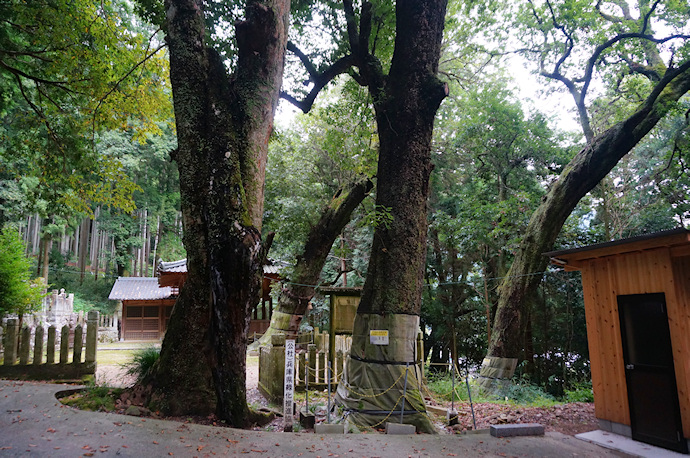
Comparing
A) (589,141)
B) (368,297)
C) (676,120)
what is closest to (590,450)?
(368,297)

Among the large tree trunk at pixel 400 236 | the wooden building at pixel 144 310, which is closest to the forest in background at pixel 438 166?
the large tree trunk at pixel 400 236

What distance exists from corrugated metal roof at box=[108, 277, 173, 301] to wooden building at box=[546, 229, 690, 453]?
73.4 feet

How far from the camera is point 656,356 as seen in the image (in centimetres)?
559

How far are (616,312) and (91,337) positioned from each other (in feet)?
29.5

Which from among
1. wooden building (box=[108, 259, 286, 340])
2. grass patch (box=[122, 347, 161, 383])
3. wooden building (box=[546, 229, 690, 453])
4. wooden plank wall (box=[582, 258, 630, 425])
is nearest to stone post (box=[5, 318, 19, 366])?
grass patch (box=[122, 347, 161, 383])

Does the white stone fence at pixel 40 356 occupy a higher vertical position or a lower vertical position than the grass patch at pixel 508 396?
higher

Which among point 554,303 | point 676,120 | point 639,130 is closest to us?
point 639,130

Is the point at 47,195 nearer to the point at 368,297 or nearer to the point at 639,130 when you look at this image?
the point at 368,297

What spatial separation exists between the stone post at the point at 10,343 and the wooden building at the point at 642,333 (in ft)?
32.3

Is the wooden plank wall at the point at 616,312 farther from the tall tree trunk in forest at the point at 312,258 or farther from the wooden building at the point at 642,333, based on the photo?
the tall tree trunk in forest at the point at 312,258

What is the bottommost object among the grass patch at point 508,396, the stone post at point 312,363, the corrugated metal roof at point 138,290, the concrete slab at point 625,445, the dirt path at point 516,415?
the grass patch at point 508,396

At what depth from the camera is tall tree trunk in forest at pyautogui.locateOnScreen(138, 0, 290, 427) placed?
5.32 meters

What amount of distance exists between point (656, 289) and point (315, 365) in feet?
23.0

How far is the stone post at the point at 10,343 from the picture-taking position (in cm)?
790
